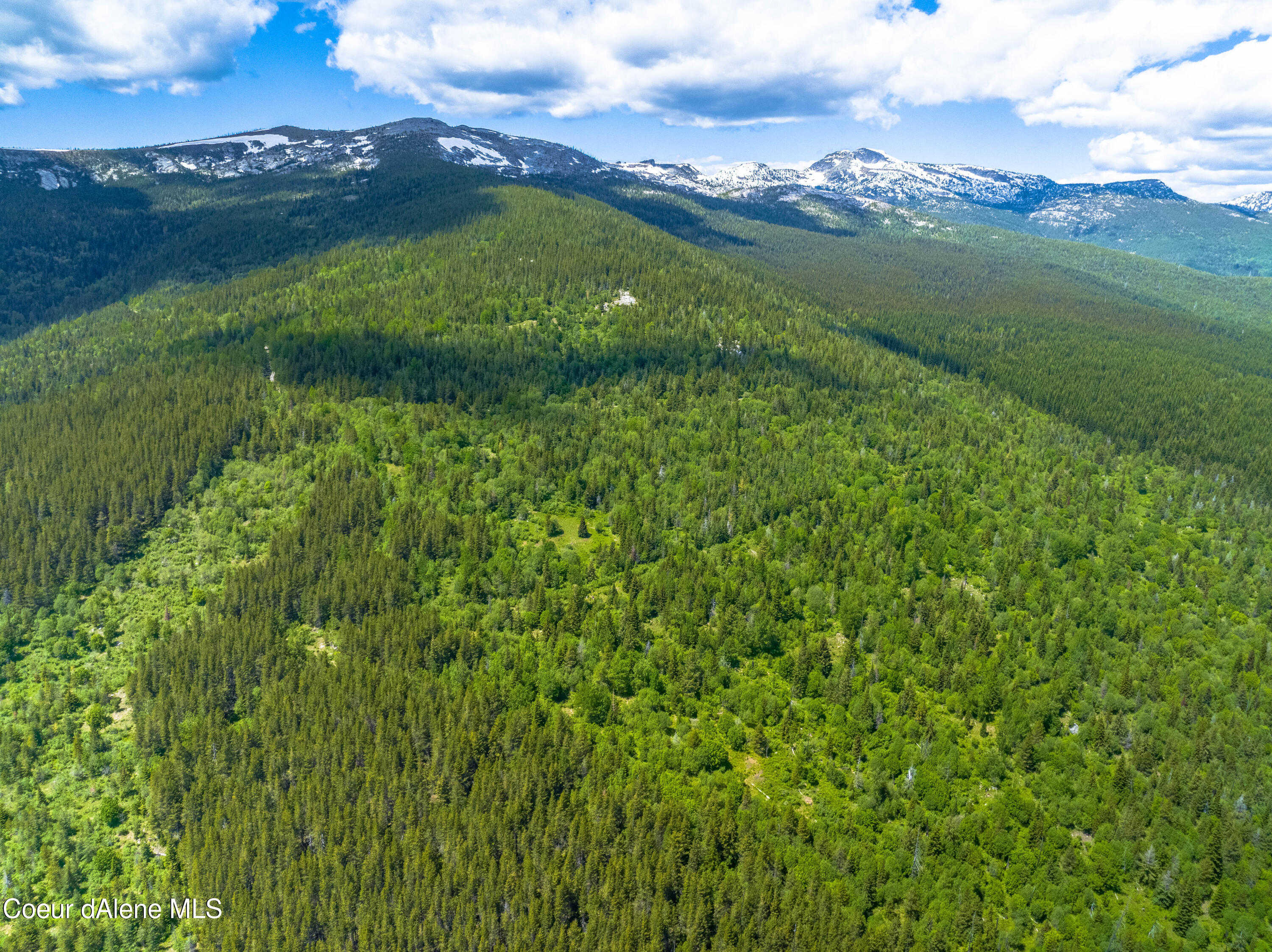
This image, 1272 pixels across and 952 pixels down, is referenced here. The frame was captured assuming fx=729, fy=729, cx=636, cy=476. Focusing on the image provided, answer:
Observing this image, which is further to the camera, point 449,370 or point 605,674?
point 449,370

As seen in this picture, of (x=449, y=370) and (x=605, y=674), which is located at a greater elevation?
(x=449, y=370)

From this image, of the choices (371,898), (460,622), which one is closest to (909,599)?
(460,622)

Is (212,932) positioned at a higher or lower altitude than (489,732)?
lower

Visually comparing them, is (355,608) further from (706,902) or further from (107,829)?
(706,902)

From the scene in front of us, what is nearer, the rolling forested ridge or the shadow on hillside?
the rolling forested ridge

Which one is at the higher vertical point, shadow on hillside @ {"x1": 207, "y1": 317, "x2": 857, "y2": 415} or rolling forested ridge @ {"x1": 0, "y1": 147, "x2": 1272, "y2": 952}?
shadow on hillside @ {"x1": 207, "y1": 317, "x2": 857, "y2": 415}

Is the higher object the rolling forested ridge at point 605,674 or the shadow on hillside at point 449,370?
the shadow on hillside at point 449,370

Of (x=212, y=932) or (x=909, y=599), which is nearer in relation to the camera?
(x=212, y=932)

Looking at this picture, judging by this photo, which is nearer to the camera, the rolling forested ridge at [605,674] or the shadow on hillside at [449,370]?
the rolling forested ridge at [605,674]
